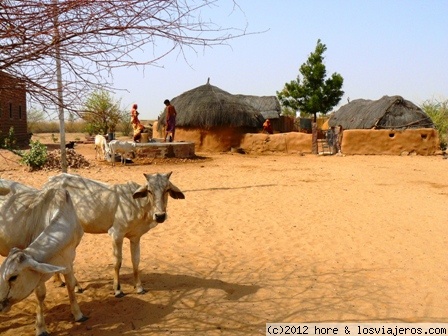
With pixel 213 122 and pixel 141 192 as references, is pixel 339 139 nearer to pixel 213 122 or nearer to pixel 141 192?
pixel 213 122

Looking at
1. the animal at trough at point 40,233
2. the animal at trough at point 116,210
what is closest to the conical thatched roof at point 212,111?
the animal at trough at point 116,210

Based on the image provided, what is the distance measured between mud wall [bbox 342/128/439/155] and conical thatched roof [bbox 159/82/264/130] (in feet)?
17.3

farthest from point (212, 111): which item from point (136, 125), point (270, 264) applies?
point (270, 264)

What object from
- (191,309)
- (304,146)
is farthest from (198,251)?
(304,146)

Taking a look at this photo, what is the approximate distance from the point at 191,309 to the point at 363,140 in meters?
16.2

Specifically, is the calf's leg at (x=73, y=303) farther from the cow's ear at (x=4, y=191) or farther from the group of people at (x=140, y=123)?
the group of people at (x=140, y=123)

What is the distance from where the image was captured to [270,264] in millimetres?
6219

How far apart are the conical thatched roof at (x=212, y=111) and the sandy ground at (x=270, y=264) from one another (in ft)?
33.6

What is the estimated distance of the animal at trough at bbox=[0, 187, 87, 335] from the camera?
350 cm

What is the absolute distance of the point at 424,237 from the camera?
738 cm

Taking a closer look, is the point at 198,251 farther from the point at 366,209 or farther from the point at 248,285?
the point at 366,209

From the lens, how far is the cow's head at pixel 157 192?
458 centimetres

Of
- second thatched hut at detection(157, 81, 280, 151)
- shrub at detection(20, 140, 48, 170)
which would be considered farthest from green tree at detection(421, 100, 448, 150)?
shrub at detection(20, 140, 48, 170)

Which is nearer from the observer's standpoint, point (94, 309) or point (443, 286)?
point (94, 309)
